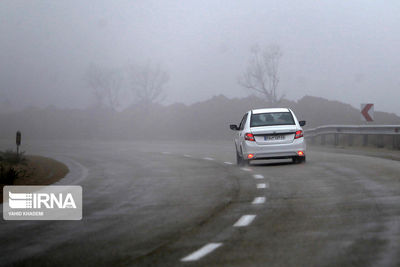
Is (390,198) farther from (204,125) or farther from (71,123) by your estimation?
(71,123)

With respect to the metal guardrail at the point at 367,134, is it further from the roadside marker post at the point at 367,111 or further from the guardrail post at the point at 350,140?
the roadside marker post at the point at 367,111

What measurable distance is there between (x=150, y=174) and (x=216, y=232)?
10340mm

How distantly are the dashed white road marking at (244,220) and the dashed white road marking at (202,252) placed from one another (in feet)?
4.77

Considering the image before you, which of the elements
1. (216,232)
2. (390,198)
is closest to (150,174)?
(390,198)

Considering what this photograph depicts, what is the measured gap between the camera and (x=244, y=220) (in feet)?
30.0

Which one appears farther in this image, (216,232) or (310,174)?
(310,174)

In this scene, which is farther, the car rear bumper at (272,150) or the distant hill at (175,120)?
the distant hill at (175,120)

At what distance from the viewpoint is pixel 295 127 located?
771 inches

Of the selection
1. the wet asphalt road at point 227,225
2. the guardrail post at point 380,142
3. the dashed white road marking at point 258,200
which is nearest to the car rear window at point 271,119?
A: the wet asphalt road at point 227,225

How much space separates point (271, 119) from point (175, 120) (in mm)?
69493

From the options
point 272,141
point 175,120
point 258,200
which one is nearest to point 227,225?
point 258,200

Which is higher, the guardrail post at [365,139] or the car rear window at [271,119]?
the car rear window at [271,119]

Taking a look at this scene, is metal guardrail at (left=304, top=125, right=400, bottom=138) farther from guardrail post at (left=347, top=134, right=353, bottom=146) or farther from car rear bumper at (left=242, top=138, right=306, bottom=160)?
car rear bumper at (left=242, top=138, right=306, bottom=160)

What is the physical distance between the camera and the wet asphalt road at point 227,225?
670 cm
